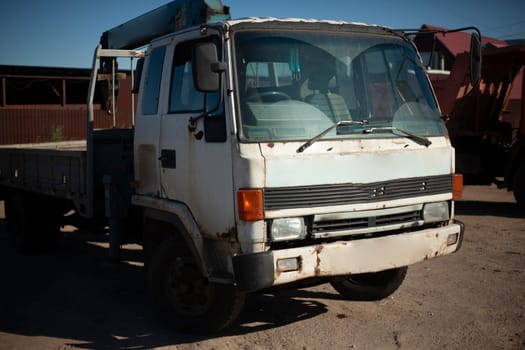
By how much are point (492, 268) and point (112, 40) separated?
5.16 m

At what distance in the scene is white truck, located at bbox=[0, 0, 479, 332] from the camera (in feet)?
13.2

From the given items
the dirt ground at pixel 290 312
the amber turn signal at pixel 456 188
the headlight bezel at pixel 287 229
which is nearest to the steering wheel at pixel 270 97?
the headlight bezel at pixel 287 229

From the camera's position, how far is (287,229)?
404 cm

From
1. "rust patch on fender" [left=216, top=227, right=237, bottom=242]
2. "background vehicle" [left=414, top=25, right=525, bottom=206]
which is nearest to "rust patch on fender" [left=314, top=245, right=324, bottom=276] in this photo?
"rust patch on fender" [left=216, top=227, right=237, bottom=242]

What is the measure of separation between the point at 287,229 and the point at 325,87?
1097mm

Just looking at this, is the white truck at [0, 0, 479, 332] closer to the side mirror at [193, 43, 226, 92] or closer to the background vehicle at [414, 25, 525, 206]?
the side mirror at [193, 43, 226, 92]

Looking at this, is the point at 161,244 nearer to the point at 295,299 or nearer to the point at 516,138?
the point at 295,299

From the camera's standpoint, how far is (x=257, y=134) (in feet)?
13.4

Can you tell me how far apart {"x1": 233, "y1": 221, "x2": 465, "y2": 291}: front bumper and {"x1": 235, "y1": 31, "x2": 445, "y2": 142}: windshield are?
29.5 inches

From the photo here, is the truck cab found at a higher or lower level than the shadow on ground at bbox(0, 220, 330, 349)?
higher

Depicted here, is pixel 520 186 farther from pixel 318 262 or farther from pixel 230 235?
pixel 230 235

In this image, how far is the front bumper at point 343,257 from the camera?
12.8ft

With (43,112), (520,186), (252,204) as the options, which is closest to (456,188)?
(252,204)

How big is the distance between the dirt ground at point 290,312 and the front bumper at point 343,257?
0.65 metres
